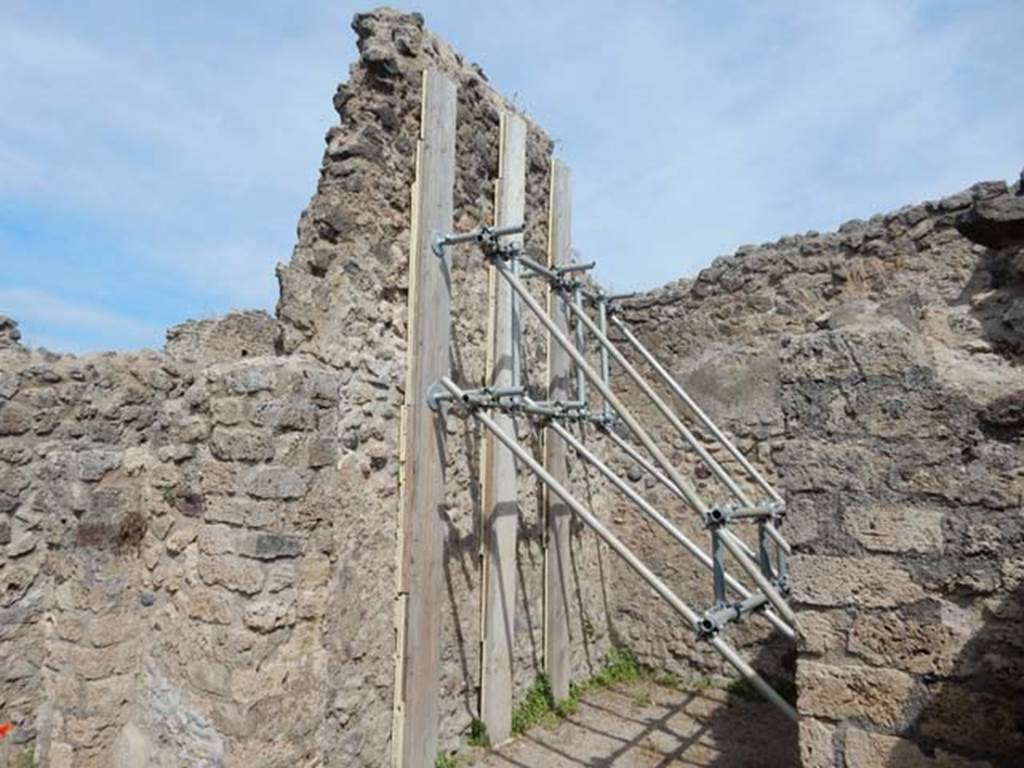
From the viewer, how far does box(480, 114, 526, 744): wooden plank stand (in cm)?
443

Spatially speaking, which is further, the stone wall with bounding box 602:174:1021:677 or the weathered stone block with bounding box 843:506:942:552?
the stone wall with bounding box 602:174:1021:677

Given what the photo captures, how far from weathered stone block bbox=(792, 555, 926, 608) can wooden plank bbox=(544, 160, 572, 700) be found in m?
3.04

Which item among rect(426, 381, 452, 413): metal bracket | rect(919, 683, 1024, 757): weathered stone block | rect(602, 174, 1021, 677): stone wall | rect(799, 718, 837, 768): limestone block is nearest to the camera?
rect(919, 683, 1024, 757): weathered stone block

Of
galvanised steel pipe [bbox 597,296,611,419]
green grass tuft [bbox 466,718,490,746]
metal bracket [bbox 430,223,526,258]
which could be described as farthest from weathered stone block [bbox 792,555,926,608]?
galvanised steel pipe [bbox 597,296,611,419]

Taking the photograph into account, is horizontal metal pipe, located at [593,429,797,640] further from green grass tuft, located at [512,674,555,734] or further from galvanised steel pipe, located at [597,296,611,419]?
green grass tuft, located at [512,674,555,734]

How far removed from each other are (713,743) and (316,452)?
3.09m

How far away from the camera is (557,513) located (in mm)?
5301

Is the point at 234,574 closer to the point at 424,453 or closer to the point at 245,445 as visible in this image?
the point at 245,445

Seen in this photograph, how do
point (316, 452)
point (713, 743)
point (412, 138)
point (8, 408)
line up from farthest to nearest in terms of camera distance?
point (713, 743) → point (412, 138) → point (8, 408) → point (316, 452)

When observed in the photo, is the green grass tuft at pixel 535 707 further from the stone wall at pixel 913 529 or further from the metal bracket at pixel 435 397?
the stone wall at pixel 913 529

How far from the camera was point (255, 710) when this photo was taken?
9.82ft

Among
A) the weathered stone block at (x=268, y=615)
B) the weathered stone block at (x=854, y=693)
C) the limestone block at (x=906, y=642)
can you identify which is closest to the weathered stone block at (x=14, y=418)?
the weathered stone block at (x=268, y=615)

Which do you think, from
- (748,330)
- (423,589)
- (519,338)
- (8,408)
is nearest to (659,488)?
(748,330)

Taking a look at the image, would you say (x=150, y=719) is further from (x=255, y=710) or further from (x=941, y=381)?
(x=941, y=381)
